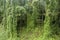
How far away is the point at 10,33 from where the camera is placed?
568cm

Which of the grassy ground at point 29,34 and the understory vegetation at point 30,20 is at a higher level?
the understory vegetation at point 30,20

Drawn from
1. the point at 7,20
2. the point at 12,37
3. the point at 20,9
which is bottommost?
the point at 12,37

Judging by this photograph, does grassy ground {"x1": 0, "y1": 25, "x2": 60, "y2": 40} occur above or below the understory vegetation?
below

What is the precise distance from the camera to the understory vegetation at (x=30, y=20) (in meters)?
5.47

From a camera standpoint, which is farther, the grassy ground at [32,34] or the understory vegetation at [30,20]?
the grassy ground at [32,34]

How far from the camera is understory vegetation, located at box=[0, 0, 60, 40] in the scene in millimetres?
5473

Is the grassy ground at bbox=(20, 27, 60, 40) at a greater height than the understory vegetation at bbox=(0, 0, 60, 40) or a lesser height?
lesser

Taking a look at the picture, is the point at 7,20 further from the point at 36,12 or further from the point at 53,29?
the point at 53,29

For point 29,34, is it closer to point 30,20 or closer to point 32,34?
point 32,34

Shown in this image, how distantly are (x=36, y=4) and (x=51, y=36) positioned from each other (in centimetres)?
132

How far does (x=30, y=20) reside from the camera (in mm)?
6125

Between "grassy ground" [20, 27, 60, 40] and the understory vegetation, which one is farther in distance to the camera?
"grassy ground" [20, 27, 60, 40]

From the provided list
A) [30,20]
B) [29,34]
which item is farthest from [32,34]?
[30,20]

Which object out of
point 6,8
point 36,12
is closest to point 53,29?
point 36,12
